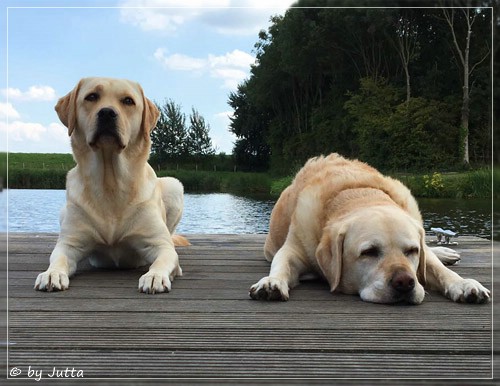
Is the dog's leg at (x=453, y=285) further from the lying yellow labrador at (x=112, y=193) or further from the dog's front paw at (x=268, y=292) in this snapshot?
the lying yellow labrador at (x=112, y=193)

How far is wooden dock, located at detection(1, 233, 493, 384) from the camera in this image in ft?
5.82

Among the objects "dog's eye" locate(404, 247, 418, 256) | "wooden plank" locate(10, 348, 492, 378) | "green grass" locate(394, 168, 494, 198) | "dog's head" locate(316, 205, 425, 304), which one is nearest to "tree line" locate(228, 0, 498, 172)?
"green grass" locate(394, 168, 494, 198)

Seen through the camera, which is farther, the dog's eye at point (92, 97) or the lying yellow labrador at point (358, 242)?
the dog's eye at point (92, 97)

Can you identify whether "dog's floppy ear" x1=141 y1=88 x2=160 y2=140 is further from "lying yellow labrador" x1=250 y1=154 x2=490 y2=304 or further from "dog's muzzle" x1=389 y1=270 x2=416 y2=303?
"dog's muzzle" x1=389 y1=270 x2=416 y2=303

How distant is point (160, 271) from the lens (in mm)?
3041

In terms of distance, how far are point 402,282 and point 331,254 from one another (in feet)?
1.51

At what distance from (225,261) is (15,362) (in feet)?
7.70

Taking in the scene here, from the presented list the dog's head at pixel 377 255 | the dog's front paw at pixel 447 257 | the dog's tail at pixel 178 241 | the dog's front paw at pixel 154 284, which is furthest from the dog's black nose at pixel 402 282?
the dog's tail at pixel 178 241

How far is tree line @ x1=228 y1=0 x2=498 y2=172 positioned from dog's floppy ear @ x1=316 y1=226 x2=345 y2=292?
442 millimetres

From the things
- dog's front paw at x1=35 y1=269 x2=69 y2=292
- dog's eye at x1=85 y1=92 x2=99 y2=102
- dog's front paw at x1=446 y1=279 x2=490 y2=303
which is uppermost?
dog's eye at x1=85 y1=92 x2=99 y2=102

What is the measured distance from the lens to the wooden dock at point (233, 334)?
1.77 metres

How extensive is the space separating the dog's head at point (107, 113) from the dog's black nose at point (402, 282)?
1.50 m

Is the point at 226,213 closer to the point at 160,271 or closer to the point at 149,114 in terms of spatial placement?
the point at 160,271

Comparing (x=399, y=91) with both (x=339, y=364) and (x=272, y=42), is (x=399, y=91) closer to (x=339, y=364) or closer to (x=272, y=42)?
(x=272, y=42)
